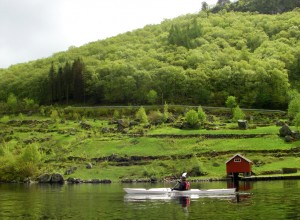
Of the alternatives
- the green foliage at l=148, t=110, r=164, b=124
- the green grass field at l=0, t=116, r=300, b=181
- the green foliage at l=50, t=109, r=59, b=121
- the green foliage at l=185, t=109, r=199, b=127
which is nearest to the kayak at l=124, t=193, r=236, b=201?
the green grass field at l=0, t=116, r=300, b=181

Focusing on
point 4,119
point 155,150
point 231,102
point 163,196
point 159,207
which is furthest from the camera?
point 4,119

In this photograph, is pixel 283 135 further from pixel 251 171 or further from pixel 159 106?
pixel 159 106

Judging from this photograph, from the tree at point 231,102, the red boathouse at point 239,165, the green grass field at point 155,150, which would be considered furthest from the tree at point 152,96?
the red boathouse at point 239,165

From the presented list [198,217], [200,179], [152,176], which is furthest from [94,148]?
[198,217]

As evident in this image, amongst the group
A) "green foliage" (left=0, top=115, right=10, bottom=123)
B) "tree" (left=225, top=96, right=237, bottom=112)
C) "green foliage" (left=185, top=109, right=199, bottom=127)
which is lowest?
"green foliage" (left=185, top=109, right=199, bottom=127)

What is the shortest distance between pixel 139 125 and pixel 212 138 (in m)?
30.7

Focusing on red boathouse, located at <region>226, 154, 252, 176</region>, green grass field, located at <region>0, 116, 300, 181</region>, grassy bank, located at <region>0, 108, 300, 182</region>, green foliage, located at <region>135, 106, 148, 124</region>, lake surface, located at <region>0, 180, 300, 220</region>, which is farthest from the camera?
green foliage, located at <region>135, 106, 148, 124</region>

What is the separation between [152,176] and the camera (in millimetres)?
106688

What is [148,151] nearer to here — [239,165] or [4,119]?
[239,165]

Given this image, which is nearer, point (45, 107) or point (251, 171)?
point (251, 171)

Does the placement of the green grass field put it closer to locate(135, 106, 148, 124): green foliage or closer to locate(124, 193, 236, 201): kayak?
locate(135, 106, 148, 124): green foliage

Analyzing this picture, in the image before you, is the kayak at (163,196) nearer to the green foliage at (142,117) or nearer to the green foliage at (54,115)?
the green foliage at (142,117)

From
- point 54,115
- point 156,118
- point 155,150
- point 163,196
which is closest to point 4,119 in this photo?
point 54,115

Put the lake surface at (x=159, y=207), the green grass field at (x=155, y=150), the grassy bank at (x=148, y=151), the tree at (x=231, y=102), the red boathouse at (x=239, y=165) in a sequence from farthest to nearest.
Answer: the tree at (x=231, y=102)
the grassy bank at (x=148, y=151)
the green grass field at (x=155, y=150)
the red boathouse at (x=239, y=165)
the lake surface at (x=159, y=207)
